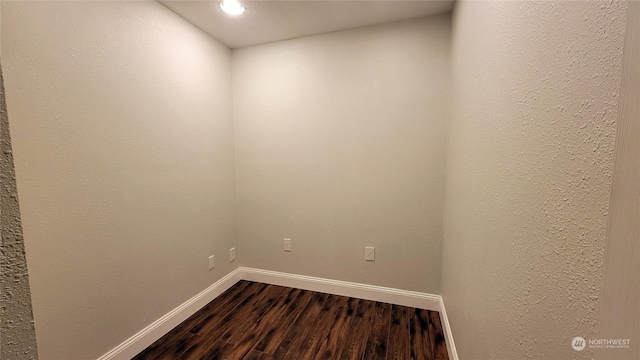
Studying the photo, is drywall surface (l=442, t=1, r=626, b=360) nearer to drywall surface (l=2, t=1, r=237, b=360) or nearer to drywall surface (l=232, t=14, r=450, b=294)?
drywall surface (l=232, t=14, r=450, b=294)

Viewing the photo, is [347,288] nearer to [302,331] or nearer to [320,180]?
[302,331]

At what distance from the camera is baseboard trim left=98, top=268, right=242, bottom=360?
4.84ft

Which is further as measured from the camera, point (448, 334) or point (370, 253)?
point (370, 253)

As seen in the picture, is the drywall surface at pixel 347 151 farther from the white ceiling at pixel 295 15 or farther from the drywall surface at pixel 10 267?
the drywall surface at pixel 10 267

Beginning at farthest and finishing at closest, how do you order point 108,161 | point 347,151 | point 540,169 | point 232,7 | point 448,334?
point 347,151
point 232,7
point 448,334
point 108,161
point 540,169

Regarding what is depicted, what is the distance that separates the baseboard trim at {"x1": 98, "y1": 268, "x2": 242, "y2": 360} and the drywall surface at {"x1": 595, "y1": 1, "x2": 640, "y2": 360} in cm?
214

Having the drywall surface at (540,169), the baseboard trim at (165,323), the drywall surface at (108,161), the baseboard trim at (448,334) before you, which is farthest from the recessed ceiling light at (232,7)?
the baseboard trim at (448,334)

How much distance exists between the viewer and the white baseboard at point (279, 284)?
5.01 ft

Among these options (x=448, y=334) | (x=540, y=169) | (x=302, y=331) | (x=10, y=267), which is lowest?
(x=302, y=331)

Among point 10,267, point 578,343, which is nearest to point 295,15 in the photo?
point 10,267

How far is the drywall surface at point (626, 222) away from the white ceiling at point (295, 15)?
1.70 m

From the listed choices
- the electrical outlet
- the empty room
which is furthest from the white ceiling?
the electrical outlet

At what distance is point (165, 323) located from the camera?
1733 mm

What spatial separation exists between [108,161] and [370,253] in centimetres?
199
